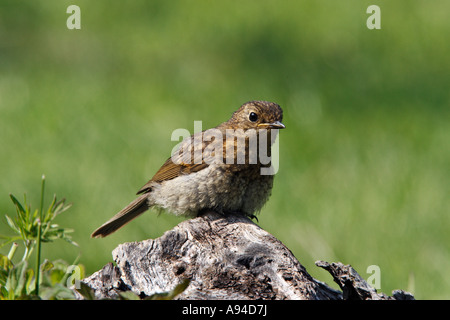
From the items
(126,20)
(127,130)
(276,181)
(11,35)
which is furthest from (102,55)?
(276,181)

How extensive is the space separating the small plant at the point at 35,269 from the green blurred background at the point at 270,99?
135 inches

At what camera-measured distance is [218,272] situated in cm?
282

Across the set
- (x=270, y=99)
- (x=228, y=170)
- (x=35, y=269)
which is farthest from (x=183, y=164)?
(x=270, y=99)

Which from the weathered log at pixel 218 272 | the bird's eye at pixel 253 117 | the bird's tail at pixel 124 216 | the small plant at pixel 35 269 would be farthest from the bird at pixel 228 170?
the small plant at pixel 35 269

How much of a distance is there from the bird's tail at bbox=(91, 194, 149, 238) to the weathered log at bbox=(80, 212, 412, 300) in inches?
84.7

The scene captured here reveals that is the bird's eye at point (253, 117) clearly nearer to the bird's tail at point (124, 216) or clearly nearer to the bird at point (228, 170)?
the bird at point (228, 170)

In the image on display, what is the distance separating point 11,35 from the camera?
9.35 meters

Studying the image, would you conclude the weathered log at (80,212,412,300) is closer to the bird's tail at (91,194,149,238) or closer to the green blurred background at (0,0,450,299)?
the bird's tail at (91,194,149,238)

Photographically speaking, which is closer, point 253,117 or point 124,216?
point 253,117

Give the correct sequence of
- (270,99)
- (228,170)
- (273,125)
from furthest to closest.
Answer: (270,99), (273,125), (228,170)

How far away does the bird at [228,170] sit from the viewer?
14.8ft

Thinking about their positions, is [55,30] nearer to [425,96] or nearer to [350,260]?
[425,96]

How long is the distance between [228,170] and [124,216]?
47.0 inches

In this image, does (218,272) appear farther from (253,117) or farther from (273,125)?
(253,117)
